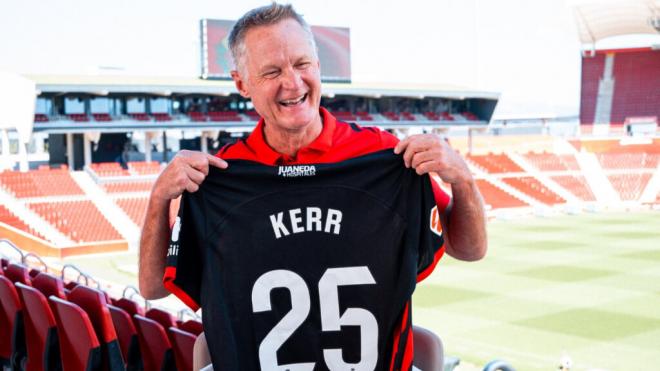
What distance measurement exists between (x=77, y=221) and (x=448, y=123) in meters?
26.2

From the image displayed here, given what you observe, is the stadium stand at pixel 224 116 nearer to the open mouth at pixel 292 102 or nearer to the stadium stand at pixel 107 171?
the stadium stand at pixel 107 171

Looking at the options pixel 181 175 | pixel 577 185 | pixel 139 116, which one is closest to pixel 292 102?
pixel 181 175

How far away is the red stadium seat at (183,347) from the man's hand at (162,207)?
104cm

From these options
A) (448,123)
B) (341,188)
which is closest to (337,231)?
(341,188)

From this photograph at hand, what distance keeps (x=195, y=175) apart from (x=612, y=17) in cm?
4656

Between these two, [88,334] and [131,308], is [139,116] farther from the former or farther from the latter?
[88,334]

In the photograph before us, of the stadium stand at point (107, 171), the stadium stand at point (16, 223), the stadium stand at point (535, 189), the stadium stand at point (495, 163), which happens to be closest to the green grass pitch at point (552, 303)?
the stadium stand at point (535, 189)

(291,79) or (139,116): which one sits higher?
(139,116)

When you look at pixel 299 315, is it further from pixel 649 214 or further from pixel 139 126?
pixel 139 126

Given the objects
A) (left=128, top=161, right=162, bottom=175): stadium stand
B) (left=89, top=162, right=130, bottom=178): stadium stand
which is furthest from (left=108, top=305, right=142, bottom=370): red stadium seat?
(left=128, top=161, right=162, bottom=175): stadium stand

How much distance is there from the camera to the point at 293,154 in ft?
8.05

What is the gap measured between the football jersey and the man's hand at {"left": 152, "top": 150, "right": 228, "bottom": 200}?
109mm

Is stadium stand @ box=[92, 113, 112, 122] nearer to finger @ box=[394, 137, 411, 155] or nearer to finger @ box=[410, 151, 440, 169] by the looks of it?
finger @ box=[394, 137, 411, 155]

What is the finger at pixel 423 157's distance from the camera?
7.13 feet
